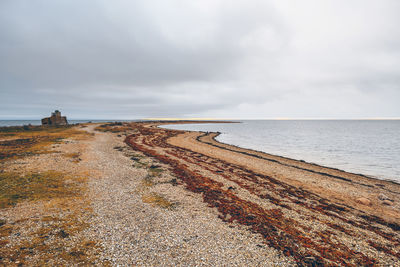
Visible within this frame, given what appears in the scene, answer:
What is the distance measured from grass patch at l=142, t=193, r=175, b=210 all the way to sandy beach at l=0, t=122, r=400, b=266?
2.8 inches

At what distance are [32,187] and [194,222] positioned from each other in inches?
535

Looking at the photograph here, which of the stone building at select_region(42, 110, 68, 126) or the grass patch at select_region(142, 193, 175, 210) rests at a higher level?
the stone building at select_region(42, 110, 68, 126)

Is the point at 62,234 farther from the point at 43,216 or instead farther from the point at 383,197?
the point at 383,197

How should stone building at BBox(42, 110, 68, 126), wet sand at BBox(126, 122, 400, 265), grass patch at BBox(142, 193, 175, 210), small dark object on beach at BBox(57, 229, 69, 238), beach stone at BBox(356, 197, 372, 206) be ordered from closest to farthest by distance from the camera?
small dark object on beach at BBox(57, 229, 69, 238)
wet sand at BBox(126, 122, 400, 265)
grass patch at BBox(142, 193, 175, 210)
beach stone at BBox(356, 197, 372, 206)
stone building at BBox(42, 110, 68, 126)

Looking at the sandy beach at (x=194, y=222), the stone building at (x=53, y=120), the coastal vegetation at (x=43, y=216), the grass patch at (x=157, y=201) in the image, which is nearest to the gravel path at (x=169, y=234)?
the sandy beach at (x=194, y=222)

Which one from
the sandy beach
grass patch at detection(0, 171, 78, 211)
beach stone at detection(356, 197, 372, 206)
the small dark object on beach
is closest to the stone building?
the sandy beach

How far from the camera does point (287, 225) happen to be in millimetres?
11250

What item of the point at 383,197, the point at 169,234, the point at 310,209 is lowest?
the point at 383,197

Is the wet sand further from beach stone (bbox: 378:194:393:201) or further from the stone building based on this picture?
the stone building

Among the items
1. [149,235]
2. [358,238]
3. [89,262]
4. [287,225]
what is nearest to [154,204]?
[149,235]

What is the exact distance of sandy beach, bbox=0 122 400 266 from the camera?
8109mm

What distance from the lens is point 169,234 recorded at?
31.3 feet

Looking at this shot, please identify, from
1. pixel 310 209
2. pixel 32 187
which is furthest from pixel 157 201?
pixel 310 209

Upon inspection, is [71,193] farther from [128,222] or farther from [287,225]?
[287,225]
